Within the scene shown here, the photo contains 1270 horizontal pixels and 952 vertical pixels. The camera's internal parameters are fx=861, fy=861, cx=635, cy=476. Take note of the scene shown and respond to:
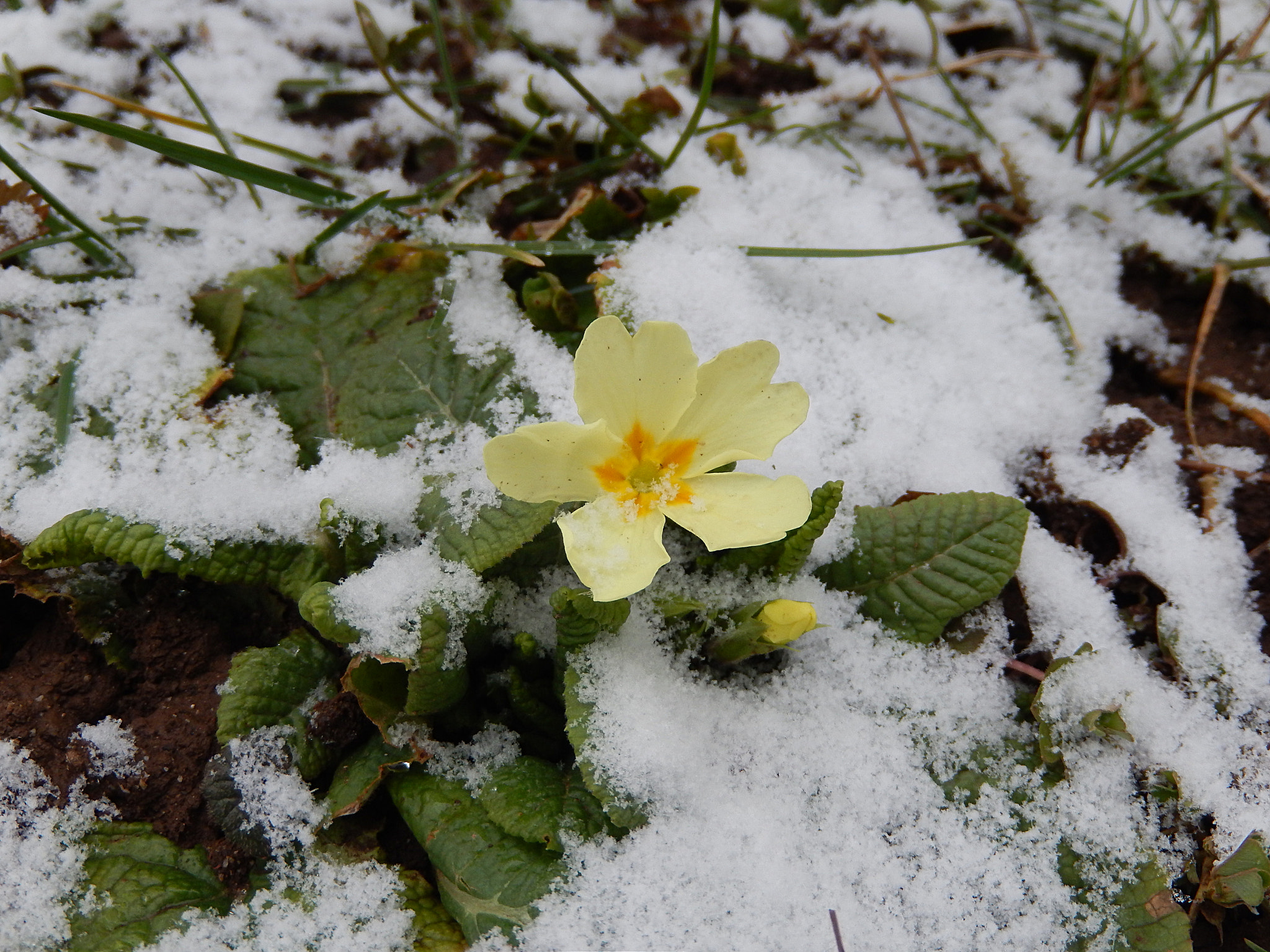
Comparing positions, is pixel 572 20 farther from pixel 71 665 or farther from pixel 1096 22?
pixel 71 665

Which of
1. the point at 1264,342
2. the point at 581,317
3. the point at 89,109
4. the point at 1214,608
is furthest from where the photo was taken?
the point at 89,109

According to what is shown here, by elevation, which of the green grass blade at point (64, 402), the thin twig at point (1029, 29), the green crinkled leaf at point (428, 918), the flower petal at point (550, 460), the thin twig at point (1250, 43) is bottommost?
the green crinkled leaf at point (428, 918)

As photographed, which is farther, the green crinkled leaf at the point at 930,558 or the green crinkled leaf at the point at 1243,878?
the green crinkled leaf at the point at 930,558

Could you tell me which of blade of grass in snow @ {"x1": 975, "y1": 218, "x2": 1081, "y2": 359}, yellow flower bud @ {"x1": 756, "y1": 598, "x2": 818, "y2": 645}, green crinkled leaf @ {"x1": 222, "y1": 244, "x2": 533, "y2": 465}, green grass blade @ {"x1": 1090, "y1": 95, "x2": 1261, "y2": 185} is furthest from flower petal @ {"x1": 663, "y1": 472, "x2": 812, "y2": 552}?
green grass blade @ {"x1": 1090, "y1": 95, "x2": 1261, "y2": 185}

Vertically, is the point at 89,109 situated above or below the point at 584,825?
above

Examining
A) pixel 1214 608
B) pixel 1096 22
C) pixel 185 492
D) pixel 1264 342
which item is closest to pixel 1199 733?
pixel 1214 608

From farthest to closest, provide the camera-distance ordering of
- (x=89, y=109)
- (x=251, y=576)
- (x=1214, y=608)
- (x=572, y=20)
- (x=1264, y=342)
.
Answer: (x=572, y=20) < (x=89, y=109) < (x=1264, y=342) < (x=1214, y=608) < (x=251, y=576)

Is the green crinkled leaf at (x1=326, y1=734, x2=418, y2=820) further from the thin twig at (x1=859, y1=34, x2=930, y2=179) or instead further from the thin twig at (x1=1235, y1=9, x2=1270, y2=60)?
the thin twig at (x1=1235, y1=9, x2=1270, y2=60)

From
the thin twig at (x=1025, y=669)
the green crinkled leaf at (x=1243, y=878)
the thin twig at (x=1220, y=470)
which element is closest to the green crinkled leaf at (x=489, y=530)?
the thin twig at (x=1025, y=669)

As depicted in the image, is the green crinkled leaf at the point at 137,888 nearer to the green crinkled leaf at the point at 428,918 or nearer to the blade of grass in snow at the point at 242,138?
the green crinkled leaf at the point at 428,918
